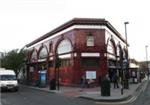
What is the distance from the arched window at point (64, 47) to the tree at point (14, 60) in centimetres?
1886

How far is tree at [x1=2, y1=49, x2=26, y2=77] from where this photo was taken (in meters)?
76.6

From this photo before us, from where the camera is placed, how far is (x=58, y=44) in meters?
60.3

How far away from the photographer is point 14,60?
76438 mm

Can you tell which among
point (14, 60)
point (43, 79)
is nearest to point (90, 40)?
point (43, 79)

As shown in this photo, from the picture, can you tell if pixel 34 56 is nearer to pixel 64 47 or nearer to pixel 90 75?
pixel 64 47

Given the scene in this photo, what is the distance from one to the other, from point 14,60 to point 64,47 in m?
21.8

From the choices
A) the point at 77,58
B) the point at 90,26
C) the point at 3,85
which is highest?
the point at 90,26

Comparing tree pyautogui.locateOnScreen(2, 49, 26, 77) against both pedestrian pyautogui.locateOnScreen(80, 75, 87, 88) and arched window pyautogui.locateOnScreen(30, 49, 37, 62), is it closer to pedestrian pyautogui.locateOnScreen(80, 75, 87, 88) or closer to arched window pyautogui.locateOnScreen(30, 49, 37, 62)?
arched window pyautogui.locateOnScreen(30, 49, 37, 62)

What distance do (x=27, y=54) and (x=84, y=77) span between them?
116 ft

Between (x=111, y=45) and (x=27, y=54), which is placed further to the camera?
(x=27, y=54)

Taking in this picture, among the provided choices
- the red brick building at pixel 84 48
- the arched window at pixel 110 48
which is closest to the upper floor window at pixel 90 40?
the red brick building at pixel 84 48

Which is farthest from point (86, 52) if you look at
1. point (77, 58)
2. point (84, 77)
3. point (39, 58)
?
point (39, 58)

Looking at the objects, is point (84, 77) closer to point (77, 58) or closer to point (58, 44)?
point (77, 58)

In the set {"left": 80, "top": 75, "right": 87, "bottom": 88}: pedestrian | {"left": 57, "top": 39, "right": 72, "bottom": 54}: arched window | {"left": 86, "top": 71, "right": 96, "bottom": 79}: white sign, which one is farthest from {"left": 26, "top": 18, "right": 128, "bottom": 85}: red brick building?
{"left": 80, "top": 75, "right": 87, "bottom": 88}: pedestrian
